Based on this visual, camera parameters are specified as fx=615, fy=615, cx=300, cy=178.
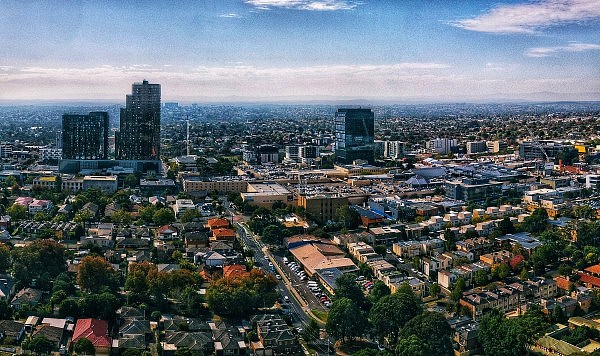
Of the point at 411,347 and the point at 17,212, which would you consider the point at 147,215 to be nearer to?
the point at 17,212

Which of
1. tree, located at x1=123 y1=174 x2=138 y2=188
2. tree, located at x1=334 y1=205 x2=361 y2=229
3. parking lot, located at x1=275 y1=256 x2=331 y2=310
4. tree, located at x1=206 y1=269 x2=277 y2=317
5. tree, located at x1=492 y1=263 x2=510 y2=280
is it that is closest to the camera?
tree, located at x1=206 y1=269 x2=277 y2=317

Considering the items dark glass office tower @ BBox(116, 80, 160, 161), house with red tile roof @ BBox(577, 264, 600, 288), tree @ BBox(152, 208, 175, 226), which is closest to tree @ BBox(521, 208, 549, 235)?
house with red tile roof @ BBox(577, 264, 600, 288)

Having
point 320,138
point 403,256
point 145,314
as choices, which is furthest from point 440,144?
point 145,314

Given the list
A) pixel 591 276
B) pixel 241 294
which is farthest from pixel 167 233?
pixel 591 276

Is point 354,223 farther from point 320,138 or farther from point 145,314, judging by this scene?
point 320,138

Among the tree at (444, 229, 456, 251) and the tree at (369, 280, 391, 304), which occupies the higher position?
the tree at (444, 229, 456, 251)

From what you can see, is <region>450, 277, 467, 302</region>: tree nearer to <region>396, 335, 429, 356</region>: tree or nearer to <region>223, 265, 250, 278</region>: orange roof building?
<region>396, 335, 429, 356</region>: tree

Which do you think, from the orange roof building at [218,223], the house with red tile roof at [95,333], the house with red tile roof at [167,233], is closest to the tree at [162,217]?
the house with red tile roof at [167,233]
